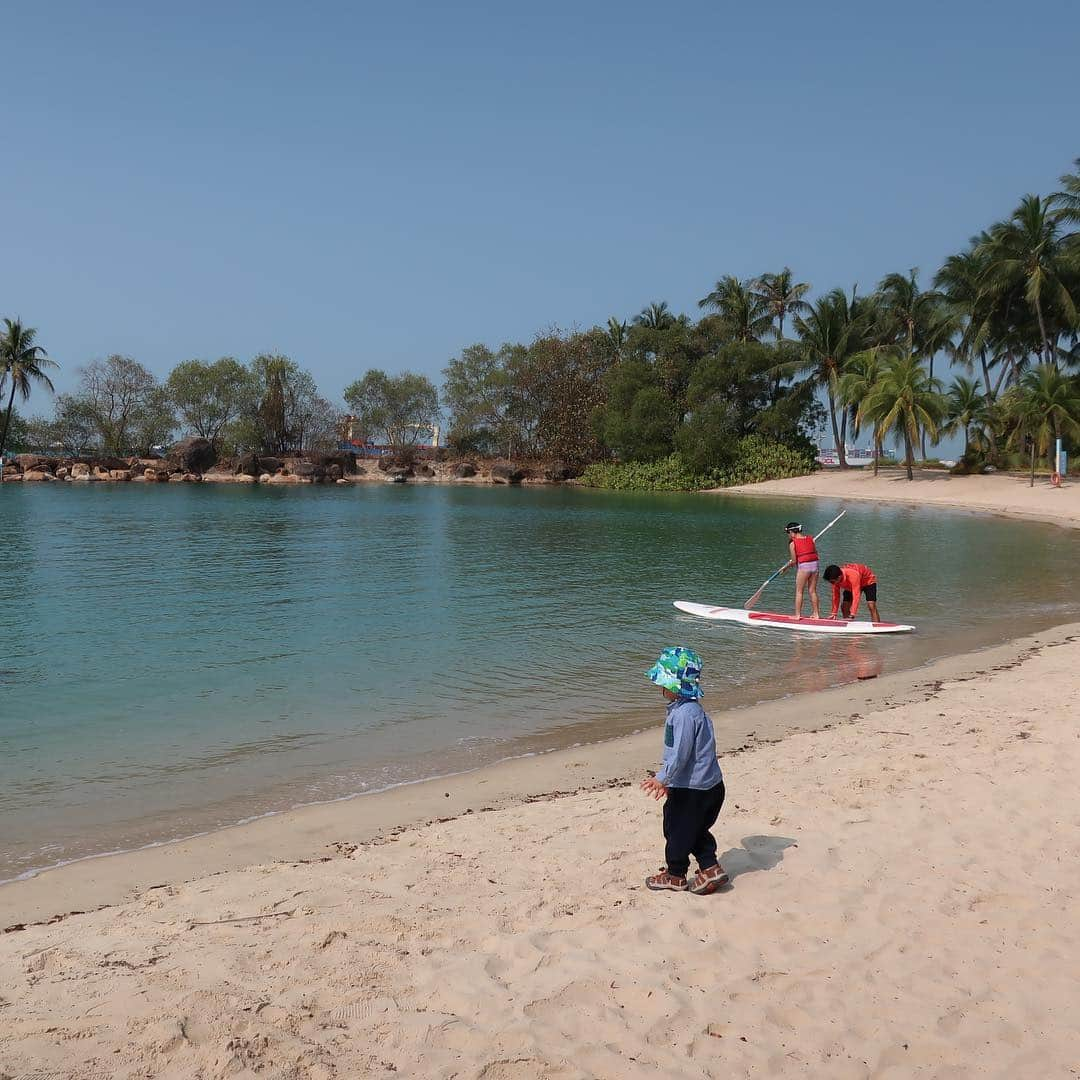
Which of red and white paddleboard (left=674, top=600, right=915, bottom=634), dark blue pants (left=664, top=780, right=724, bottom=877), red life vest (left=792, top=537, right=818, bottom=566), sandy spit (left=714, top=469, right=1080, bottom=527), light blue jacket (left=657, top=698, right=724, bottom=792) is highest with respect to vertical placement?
sandy spit (left=714, top=469, right=1080, bottom=527)

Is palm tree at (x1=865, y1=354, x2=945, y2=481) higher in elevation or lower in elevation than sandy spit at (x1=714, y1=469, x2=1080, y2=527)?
higher

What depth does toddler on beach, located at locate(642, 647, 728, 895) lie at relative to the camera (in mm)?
5320

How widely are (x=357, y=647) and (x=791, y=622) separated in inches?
297

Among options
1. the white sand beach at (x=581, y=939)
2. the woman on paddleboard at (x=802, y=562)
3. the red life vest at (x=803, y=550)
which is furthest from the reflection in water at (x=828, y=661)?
the white sand beach at (x=581, y=939)

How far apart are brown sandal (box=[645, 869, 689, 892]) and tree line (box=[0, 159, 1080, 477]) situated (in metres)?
48.8

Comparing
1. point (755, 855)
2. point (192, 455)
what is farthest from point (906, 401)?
point (192, 455)

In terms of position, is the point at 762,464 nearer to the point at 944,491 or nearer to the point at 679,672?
the point at 944,491

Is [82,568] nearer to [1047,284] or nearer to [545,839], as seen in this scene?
[545,839]

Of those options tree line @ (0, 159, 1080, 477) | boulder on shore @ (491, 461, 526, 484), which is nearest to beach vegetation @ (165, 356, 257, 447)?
tree line @ (0, 159, 1080, 477)

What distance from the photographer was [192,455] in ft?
278

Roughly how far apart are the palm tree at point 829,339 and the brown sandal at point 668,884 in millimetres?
63789

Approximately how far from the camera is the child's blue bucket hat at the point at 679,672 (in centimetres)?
528

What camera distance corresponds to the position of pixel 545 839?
21.0 feet

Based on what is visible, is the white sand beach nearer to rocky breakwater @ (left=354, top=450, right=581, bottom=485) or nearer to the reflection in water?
the reflection in water
